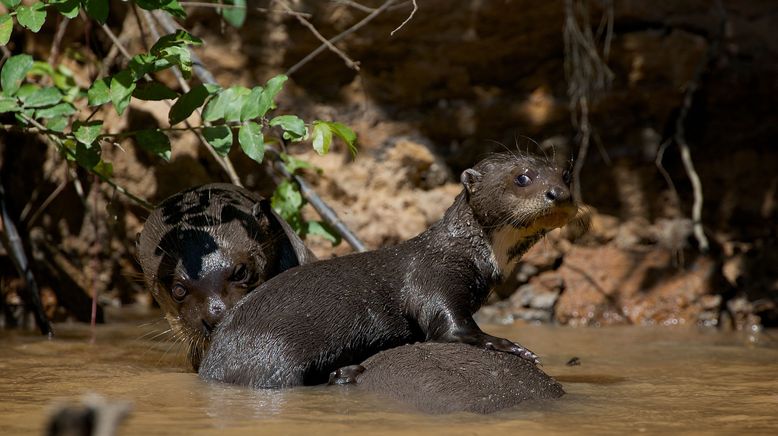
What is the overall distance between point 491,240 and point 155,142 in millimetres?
1436

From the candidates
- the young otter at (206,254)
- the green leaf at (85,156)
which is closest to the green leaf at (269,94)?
the young otter at (206,254)

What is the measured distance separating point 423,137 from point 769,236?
2.22 metres

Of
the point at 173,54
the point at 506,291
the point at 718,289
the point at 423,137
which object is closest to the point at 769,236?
the point at 718,289

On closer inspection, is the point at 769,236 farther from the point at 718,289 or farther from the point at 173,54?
the point at 173,54

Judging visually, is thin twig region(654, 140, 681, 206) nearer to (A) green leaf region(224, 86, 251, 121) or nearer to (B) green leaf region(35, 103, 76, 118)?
(A) green leaf region(224, 86, 251, 121)

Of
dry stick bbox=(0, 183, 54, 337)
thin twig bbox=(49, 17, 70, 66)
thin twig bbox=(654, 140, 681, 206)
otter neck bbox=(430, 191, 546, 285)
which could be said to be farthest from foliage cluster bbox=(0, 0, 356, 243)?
thin twig bbox=(654, 140, 681, 206)

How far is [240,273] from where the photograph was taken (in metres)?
4.44

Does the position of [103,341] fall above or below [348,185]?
below

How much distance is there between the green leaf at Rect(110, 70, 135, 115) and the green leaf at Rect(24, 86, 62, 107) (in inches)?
15.9

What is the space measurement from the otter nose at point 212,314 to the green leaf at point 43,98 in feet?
3.74

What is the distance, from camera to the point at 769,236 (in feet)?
22.2

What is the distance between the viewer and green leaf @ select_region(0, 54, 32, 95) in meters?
4.57

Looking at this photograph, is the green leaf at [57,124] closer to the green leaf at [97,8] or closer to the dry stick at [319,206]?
the green leaf at [97,8]

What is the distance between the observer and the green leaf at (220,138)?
14.2 ft
